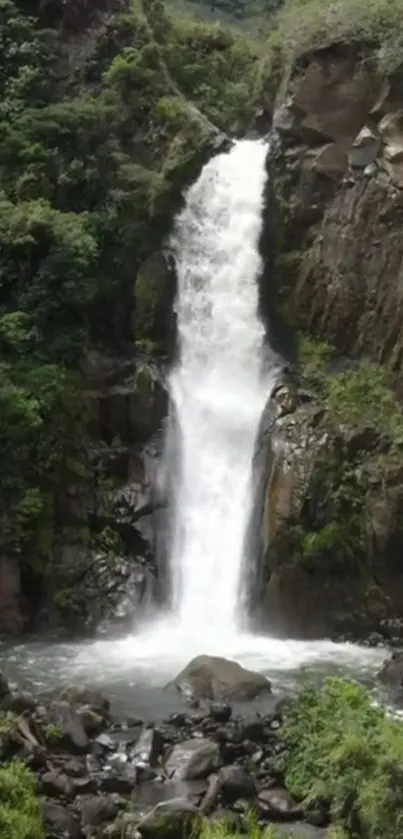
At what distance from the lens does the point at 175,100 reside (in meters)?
27.3

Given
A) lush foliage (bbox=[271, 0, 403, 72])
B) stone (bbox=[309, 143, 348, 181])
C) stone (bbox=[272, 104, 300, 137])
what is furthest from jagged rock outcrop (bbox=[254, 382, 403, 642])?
lush foliage (bbox=[271, 0, 403, 72])

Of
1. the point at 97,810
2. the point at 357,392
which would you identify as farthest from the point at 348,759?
the point at 357,392

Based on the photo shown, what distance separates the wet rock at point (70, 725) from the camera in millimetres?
13203

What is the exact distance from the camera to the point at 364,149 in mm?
24141

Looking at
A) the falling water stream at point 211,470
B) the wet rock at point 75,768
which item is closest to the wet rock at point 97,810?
the wet rock at point 75,768

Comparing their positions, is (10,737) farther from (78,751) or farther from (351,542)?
(351,542)

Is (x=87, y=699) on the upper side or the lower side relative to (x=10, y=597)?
lower

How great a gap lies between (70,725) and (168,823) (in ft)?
10.3

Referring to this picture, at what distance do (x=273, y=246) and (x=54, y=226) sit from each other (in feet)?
18.5

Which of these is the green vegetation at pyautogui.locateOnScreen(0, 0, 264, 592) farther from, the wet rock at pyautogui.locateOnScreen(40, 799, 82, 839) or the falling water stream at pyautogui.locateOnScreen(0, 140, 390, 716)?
the wet rock at pyautogui.locateOnScreen(40, 799, 82, 839)

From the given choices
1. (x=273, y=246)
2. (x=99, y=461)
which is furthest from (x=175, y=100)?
(x=99, y=461)

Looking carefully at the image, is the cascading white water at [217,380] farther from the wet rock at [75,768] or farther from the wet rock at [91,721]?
Result: the wet rock at [75,768]

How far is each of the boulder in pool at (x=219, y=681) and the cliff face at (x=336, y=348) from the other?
149 inches

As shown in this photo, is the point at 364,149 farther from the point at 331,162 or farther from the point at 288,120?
the point at 288,120
